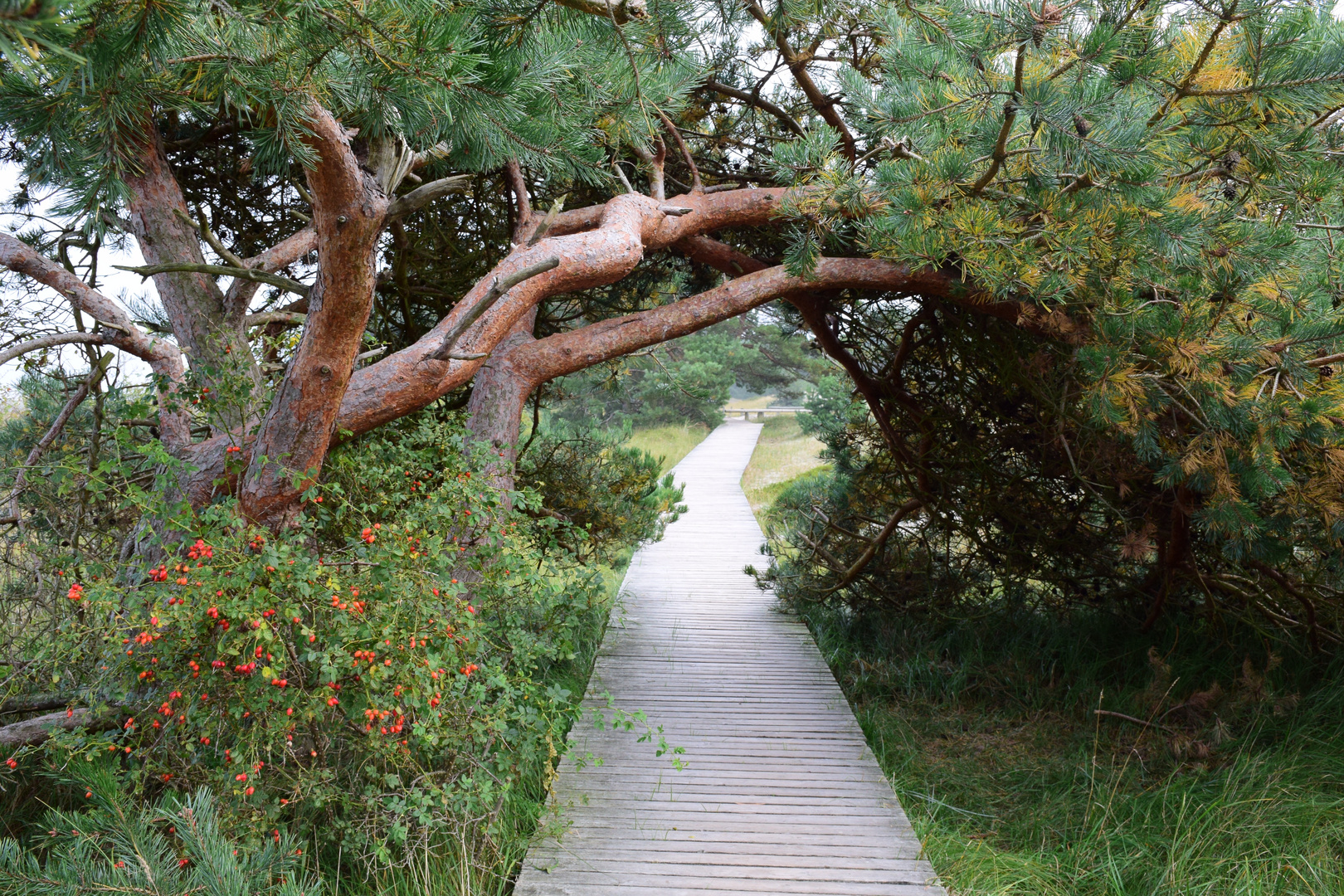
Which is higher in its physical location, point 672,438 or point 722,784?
point 722,784

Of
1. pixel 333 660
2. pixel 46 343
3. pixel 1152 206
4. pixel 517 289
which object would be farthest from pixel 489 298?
pixel 1152 206

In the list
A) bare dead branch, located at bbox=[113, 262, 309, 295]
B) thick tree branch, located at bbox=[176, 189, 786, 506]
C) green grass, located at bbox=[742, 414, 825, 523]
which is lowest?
green grass, located at bbox=[742, 414, 825, 523]

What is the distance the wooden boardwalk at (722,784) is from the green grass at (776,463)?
4.49 meters

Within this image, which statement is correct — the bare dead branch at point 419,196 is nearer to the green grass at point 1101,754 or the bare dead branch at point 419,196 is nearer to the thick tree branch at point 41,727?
the thick tree branch at point 41,727

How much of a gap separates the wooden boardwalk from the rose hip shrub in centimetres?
44

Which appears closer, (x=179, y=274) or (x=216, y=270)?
(x=216, y=270)

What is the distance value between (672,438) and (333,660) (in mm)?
19452

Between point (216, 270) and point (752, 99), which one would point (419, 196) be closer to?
point (216, 270)

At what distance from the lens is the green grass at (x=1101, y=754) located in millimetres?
2980

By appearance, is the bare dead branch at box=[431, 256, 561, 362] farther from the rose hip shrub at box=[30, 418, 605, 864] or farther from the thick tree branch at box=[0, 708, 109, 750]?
the thick tree branch at box=[0, 708, 109, 750]

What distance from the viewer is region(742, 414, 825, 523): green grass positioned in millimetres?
13367

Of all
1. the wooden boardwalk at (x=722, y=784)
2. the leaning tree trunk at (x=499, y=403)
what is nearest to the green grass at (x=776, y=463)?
the wooden boardwalk at (x=722, y=784)

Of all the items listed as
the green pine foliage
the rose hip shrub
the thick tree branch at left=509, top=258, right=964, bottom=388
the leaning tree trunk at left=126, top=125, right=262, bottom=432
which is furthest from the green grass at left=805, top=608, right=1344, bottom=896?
the leaning tree trunk at left=126, top=125, right=262, bottom=432

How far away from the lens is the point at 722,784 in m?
3.71
